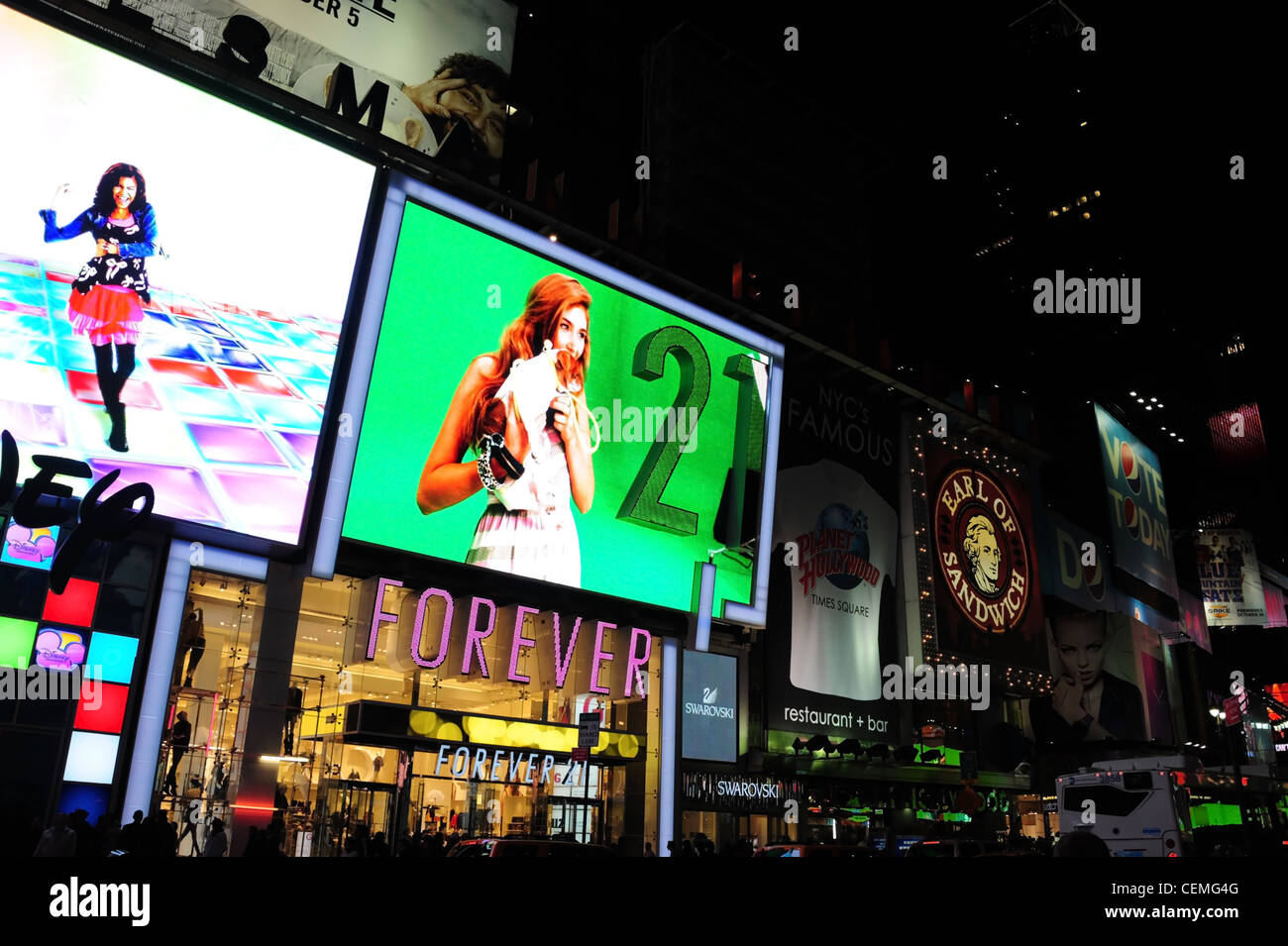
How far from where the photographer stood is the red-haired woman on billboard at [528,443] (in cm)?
2148

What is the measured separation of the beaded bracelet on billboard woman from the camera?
53.5 feet

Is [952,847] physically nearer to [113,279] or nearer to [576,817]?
[576,817]

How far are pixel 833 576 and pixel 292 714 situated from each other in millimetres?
18168

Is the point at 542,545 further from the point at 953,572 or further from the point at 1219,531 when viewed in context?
the point at 1219,531

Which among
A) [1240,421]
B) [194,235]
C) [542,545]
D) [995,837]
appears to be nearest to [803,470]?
[542,545]

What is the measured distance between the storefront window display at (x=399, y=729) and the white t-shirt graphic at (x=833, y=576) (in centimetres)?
737

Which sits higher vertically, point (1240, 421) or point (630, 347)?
point (1240, 421)

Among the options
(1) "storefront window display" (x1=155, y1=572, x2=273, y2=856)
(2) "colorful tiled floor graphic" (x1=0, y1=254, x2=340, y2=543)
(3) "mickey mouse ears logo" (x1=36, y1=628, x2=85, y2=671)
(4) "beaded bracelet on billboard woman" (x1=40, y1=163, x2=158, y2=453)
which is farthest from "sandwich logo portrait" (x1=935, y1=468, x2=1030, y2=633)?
(3) "mickey mouse ears logo" (x1=36, y1=628, x2=85, y2=671)

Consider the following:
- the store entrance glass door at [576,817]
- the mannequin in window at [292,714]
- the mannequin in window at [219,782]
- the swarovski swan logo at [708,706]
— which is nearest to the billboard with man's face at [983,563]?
the swarovski swan logo at [708,706]

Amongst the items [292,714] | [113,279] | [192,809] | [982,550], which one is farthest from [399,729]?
[982,550]

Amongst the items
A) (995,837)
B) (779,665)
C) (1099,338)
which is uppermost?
(1099,338)

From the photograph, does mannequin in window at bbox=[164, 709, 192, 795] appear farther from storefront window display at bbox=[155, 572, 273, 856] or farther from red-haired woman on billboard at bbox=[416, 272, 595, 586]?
red-haired woman on billboard at bbox=[416, 272, 595, 586]
